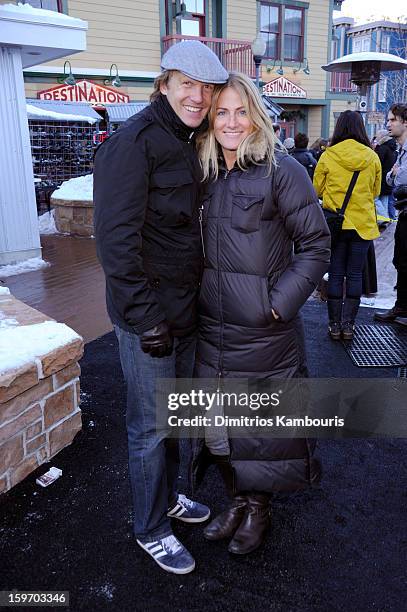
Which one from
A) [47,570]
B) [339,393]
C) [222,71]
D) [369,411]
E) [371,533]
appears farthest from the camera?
[339,393]

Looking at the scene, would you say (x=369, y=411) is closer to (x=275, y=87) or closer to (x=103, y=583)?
(x=103, y=583)

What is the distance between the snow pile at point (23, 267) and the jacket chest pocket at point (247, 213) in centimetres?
565

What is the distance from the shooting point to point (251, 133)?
89.2 inches

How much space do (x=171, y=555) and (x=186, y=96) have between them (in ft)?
6.46

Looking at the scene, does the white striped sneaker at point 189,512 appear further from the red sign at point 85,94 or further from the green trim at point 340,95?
the green trim at point 340,95

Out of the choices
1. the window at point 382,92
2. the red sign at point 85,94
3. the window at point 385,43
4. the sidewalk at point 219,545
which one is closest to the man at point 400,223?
the sidewalk at point 219,545

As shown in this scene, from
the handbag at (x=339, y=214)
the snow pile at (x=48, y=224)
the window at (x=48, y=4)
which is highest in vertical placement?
the window at (x=48, y=4)

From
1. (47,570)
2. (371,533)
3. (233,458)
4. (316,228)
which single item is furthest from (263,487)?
(316,228)

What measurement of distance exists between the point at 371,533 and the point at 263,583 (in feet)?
2.09

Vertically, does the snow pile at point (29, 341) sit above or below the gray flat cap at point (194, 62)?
below

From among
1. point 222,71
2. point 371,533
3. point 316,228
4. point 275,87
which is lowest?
point 371,533

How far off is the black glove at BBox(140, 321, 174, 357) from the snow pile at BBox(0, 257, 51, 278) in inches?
223

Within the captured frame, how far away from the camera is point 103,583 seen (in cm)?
224

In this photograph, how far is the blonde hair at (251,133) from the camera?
2207 mm
